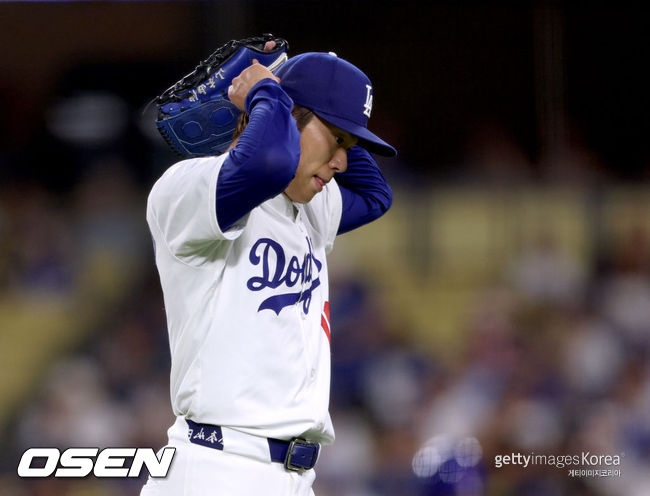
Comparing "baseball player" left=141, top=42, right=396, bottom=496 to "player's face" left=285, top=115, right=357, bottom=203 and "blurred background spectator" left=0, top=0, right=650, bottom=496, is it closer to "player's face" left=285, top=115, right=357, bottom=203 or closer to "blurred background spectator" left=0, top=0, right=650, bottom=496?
"player's face" left=285, top=115, right=357, bottom=203

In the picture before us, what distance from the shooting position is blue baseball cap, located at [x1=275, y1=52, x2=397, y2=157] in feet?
4.43

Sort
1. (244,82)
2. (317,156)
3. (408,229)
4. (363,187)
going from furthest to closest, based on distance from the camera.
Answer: (408,229)
(363,187)
(317,156)
(244,82)

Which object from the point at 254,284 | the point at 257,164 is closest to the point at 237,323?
the point at 254,284

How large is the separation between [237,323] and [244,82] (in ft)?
1.24

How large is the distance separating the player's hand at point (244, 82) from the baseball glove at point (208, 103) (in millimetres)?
75

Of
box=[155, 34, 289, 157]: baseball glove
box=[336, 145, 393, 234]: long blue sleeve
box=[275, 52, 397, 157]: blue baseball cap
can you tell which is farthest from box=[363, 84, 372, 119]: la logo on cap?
box=[336, 145, 393, 234]: long blue sleeve

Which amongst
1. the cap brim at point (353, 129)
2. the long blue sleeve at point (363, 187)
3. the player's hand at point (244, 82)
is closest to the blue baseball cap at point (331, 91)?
the cap brim at point (353, 129)

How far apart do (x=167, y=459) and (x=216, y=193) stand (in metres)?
0.47

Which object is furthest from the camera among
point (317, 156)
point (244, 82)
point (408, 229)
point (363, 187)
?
point (408, 229)

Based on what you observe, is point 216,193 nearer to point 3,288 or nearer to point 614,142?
point 3,288

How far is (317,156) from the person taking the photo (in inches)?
53.7

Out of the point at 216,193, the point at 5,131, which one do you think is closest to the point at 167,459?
the point at 216,193

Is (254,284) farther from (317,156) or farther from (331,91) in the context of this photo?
(331,91)

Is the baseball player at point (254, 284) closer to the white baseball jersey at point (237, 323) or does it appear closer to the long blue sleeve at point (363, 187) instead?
the white baseball jersey at point (237, 323)
